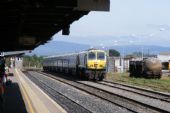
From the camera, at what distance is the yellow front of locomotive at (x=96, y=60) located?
4594cm

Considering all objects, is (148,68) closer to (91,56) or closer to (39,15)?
(91,56)

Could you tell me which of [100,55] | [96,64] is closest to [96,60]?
[96,64]

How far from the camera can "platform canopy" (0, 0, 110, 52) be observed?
11711 mm

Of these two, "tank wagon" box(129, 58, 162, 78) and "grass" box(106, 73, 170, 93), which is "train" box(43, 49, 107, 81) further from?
"tank wagon" box(129, 58, 162, 78)

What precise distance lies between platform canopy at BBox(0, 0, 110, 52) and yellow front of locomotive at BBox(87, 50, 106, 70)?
24.3 meters

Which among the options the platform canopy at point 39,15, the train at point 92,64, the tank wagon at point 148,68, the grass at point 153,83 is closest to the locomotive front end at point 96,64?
the train at point 92,64

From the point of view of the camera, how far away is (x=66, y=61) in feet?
191

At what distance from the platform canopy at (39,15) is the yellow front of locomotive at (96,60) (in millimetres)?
24268

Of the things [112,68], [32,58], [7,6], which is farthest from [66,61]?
[32,58]

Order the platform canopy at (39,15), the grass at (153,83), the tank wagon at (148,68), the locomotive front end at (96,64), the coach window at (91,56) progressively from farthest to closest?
the tank wagon at (148,68) < the coach window at (91,56) < the locomotive front end at (96,64) < the grass at (153,83) < the platform canopy at (39,15)

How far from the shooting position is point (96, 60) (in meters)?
46.3

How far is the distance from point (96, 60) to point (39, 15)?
103 ft

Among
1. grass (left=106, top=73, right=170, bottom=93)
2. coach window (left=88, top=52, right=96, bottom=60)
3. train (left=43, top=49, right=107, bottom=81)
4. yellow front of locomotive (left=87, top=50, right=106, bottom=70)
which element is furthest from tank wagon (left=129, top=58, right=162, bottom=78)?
coach window (left=88, top=52, right=96, bottom=60)

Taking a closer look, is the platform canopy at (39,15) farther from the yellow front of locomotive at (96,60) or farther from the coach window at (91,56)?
the coach window at (91,56)
